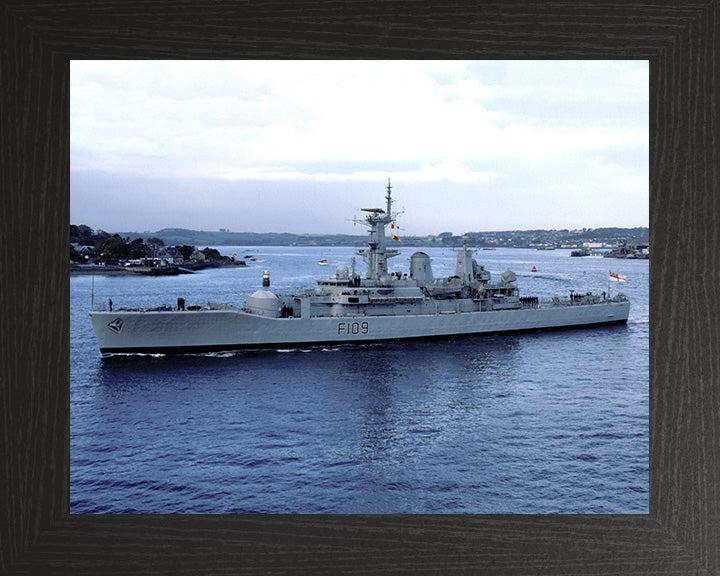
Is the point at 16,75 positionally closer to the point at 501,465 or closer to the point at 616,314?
the point at 501,465

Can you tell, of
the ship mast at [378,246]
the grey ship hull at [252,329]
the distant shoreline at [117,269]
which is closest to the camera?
the grey ship hull at [252,329]

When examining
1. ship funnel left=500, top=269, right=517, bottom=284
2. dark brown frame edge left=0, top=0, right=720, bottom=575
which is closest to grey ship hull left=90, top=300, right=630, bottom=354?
ship funnel left=500, top=269, right=517, bottom=284

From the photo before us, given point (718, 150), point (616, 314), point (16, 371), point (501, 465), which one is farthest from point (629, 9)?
point (616, 314)

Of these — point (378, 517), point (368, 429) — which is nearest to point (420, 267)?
point (368, 429)

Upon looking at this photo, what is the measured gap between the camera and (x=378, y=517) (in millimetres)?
1327

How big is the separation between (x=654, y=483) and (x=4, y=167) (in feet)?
5.36

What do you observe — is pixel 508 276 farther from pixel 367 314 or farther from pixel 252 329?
pixel 252 329

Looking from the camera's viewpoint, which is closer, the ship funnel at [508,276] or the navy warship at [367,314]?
the navy warship at [367,314]

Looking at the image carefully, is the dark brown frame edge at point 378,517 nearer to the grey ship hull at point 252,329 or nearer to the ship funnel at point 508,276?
the grey ship hull at point 252,329

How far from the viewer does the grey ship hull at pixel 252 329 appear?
10516mm

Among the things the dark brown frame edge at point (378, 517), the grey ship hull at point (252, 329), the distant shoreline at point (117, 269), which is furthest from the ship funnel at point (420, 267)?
the distant shoreline at point (117, 269)

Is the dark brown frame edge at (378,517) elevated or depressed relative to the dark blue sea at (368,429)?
elevated

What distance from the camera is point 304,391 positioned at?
8578mm

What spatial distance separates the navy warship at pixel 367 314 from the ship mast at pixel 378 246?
0.08ft
